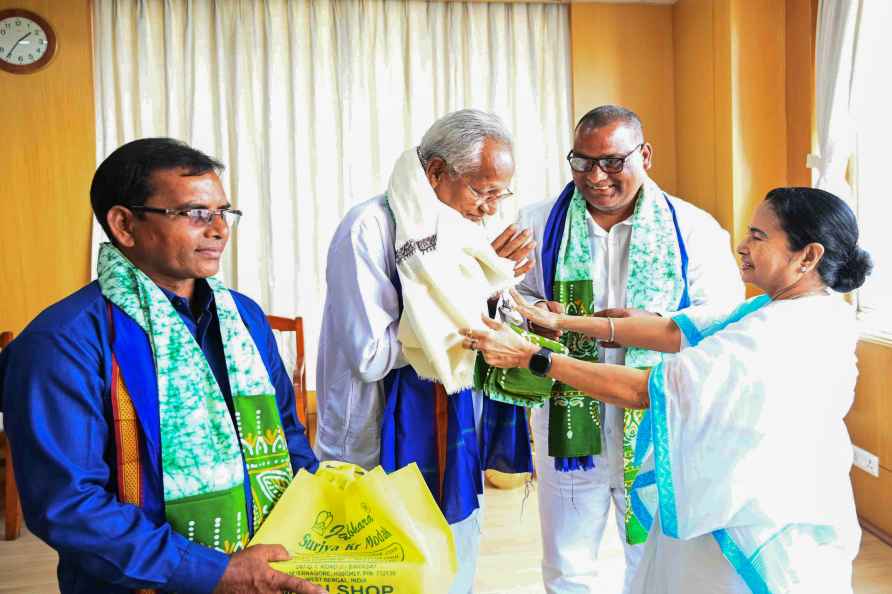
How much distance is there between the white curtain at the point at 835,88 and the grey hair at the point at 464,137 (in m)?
2.51

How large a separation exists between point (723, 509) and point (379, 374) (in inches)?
32.1

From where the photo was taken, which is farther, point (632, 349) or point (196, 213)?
point (632, 349)

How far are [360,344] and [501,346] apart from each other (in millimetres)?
336

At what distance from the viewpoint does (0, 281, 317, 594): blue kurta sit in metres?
1.19

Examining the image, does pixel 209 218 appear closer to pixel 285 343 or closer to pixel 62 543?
pixel 62 543

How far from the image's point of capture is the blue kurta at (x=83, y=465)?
119 cm

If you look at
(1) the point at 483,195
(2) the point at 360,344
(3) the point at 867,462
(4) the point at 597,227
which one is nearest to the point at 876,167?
(3) the point at 867,462

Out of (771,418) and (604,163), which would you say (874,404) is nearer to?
(604,163)

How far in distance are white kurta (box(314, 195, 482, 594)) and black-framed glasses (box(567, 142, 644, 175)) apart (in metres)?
0.74

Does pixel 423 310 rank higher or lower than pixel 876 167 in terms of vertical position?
lower

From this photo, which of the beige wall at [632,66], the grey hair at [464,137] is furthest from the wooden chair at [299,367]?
the beige wall at [632,66]

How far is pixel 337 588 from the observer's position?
1.28 metres

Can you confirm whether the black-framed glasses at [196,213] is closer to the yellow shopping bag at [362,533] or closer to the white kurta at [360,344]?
the white kurta at [360,344]

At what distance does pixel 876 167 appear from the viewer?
11.9ft
